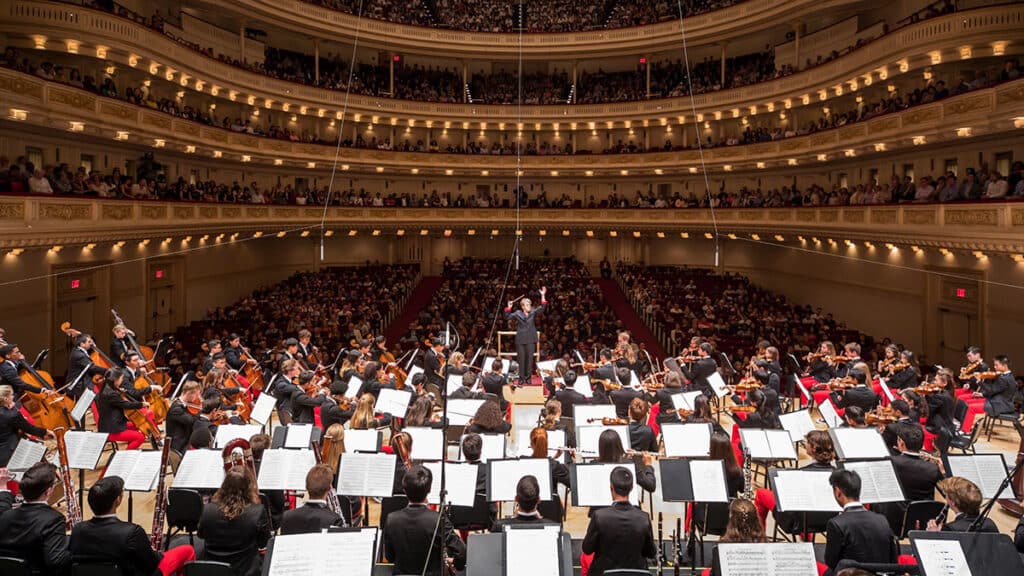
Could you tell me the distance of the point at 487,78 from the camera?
43750 mm

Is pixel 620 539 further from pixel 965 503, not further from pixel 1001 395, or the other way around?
pixel 1001 395

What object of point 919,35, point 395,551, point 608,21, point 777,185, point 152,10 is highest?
point 608,21

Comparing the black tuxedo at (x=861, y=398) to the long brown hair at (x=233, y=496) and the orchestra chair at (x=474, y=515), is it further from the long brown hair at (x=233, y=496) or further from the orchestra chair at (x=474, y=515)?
the long brown hair at (x=233, y=496)

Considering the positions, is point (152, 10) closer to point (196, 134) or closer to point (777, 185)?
point (196, 134)

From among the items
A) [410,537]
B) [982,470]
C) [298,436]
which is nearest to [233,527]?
[410,537]

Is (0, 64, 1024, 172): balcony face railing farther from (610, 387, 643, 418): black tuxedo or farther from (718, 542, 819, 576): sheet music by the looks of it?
(718, 542, 819, 576): sheet music

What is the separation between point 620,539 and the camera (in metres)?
6.56

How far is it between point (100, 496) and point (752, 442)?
7551 millimetres

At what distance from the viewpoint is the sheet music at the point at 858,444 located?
896 cm

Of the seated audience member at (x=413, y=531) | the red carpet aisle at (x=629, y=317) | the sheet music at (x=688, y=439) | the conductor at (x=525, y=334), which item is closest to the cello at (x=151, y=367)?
the conductor at (x=525, y=334)

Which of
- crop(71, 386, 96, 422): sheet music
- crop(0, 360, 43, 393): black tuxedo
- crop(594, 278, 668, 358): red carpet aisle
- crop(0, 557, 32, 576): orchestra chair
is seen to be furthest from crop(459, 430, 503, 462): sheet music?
crop(594, 278, 668, 358): red carpet aisle

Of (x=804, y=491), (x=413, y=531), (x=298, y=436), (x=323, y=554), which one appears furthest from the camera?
(x=298, y=436)

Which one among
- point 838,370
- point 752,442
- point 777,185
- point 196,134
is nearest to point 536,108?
point 777,185

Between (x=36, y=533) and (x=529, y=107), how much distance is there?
3634cm
